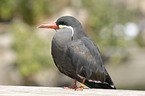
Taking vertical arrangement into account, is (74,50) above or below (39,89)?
above

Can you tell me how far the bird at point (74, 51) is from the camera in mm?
3457

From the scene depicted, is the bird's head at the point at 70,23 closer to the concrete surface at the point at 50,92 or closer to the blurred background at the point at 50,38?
the concrete surface at the point at 50,92

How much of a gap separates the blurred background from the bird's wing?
11454mm

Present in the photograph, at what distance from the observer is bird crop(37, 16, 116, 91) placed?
3457 millimetres

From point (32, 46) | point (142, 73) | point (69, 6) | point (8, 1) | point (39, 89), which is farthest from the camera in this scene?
point (69, 6)

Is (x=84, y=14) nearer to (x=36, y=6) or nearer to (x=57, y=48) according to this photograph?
(x=36, y=6)

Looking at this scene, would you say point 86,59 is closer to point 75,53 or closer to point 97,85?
point 75,53

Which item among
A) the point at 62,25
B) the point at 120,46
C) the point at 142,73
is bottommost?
the point at 142,73

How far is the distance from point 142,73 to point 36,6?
8.49m

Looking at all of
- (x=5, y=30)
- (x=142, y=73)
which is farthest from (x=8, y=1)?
(x=142, y=73)

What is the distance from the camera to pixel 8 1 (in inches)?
717

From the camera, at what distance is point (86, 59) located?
357cm

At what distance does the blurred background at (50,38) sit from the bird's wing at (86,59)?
1145 cm

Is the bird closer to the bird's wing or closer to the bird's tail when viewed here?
the bird's wing
